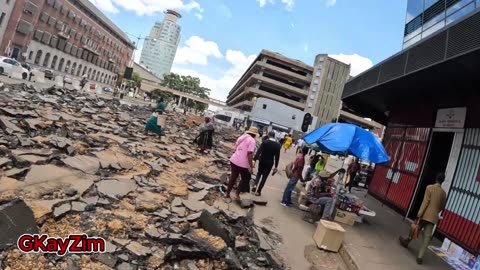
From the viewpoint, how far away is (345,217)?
29.2 ft

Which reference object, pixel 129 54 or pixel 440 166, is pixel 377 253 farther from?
pixel 129 54

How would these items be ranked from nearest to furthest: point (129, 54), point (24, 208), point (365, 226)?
point (24, 208)
point (365, 226)
point (129, 54)

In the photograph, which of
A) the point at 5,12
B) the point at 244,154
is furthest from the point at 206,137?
the point at 5,12

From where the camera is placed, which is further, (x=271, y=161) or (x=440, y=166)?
(x=440, y=166)

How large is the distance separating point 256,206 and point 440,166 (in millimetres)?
6301

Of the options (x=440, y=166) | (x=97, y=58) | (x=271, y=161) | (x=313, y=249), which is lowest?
(x=313, y=249)

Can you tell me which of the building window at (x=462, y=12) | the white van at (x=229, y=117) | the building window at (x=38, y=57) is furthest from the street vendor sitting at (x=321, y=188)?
the building window at (x=38, y=57)

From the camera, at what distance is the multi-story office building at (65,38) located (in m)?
50.9

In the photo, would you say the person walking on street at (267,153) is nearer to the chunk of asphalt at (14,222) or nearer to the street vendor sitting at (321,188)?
the street vendor sitting at (321,188)

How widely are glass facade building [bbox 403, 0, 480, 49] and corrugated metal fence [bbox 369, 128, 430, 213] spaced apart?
336cm

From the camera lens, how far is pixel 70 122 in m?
12.0

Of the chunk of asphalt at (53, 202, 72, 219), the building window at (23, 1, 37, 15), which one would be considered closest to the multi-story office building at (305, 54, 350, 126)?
the building window at (23, 1, 37, 15)

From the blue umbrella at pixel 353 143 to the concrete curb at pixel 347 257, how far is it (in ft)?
6.79

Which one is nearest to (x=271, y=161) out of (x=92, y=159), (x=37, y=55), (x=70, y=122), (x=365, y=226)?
(x=365, y=226)
